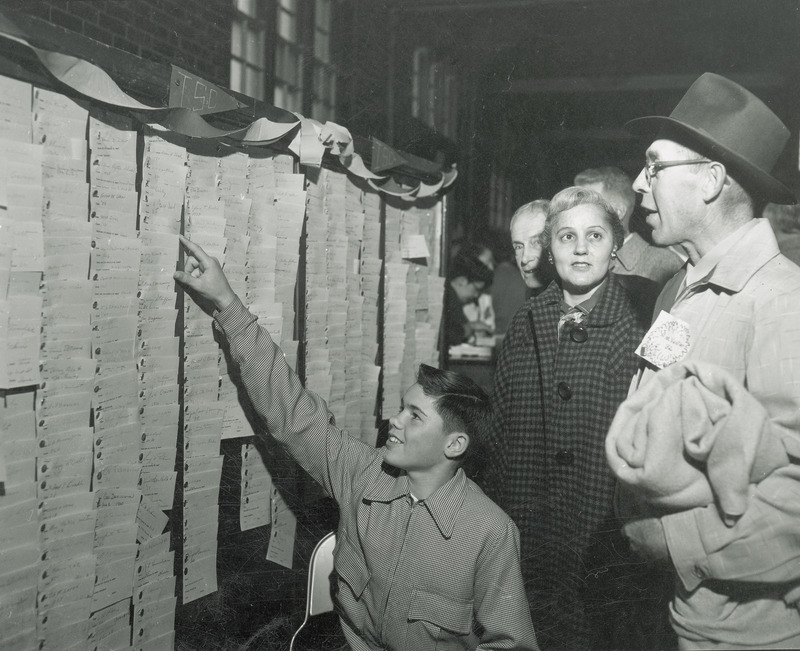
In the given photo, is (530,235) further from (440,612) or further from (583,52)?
(583,52)

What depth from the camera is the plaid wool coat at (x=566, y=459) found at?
2.35 meters

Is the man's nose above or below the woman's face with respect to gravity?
above

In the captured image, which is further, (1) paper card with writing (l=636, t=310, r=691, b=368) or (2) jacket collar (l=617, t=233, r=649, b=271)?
(2) jacket collar (l=617, t=233, r=649, b=271)

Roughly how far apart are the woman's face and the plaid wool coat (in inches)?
3.0

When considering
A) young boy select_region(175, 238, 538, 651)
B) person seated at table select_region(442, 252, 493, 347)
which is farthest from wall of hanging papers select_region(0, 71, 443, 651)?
person seated at table select_region(442, 252, 493, 347)

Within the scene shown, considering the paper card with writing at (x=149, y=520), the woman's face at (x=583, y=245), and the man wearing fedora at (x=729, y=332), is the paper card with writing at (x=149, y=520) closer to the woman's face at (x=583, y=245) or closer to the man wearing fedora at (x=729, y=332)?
the man wearing fedora at (x=729, y=332)

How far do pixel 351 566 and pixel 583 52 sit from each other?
3.73 meters

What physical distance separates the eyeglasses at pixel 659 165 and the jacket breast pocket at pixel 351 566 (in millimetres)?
1369

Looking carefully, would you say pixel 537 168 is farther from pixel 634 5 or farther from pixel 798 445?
pixel 798 445

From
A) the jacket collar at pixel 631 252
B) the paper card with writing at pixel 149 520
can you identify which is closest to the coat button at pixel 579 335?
the jacket collar at pixel 631 252

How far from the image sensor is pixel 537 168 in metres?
4.31

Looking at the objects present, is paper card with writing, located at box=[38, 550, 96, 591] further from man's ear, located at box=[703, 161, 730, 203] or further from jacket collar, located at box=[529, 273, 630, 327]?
man's ear, located at box=[703, 161, 730, 203]

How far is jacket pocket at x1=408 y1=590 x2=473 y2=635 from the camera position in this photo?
204 centimetres

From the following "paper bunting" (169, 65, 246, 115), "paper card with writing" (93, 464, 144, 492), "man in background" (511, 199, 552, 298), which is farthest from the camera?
"man in background" (511, 199, 552, 298)
